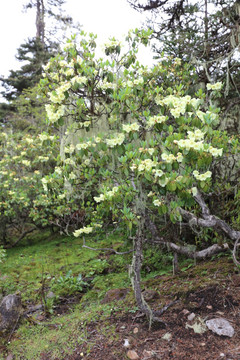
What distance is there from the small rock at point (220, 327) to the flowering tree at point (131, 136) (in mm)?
440

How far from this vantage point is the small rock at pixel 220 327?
6.43 ft

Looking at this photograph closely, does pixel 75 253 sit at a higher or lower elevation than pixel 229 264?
lower

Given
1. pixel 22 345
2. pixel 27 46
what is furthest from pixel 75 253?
pixel 27 46

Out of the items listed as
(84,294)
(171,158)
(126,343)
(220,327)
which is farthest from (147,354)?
(84,294)

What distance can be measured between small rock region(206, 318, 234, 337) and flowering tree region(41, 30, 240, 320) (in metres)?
0.44

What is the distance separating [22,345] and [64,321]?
0.43 metres

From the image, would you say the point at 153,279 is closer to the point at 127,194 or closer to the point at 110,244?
the point at 127,194

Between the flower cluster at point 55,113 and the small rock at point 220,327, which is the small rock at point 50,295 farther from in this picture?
the flower cluster at point 55,113

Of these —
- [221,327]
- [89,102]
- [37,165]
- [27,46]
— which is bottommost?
[221,327]

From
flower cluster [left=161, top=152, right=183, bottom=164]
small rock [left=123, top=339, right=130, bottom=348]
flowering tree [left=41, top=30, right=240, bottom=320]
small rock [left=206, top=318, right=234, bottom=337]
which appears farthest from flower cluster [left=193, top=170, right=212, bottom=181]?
small rock [left=123, top=339, right=130, bottom=348]

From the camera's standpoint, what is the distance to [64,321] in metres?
2.85

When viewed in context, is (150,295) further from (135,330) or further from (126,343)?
(126,343)

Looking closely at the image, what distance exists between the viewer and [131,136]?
6.88ft

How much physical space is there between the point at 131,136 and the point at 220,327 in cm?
150
